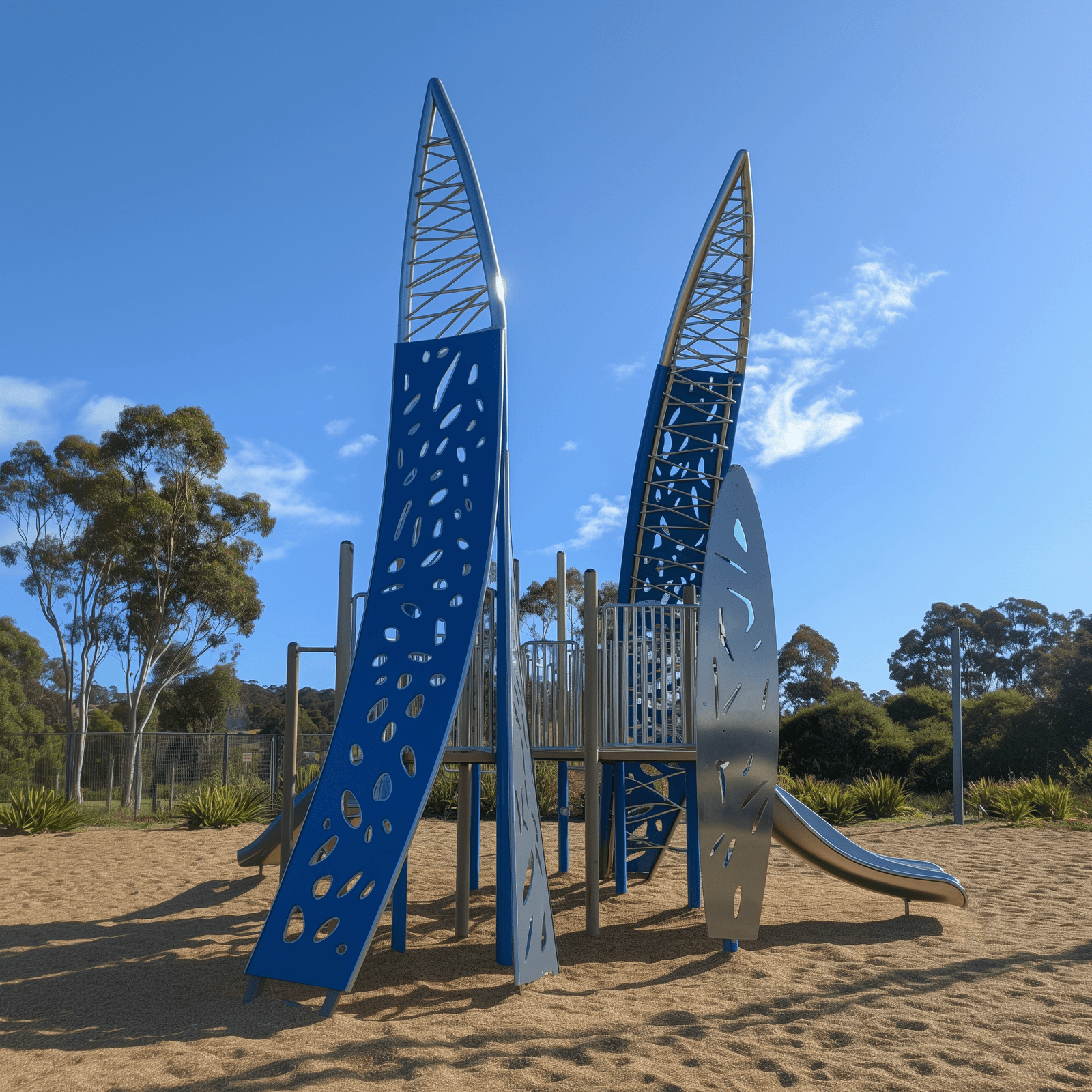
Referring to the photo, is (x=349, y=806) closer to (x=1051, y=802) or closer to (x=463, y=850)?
(x=463, y=850)

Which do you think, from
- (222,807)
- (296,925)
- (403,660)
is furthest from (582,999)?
(222,807)

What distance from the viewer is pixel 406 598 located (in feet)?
22.2

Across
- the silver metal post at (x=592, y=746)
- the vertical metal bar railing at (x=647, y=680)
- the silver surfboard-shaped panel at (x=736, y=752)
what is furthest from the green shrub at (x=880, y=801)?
the silver surfboard-shaped panel at (x=736, y=752)

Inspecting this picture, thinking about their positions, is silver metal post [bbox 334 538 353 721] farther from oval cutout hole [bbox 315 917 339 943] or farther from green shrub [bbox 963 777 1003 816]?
green shrub [bbox 963 777 1003 816]

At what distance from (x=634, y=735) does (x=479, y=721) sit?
1.59 m

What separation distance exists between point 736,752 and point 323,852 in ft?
10.1

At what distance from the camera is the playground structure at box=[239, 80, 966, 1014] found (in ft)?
19.7

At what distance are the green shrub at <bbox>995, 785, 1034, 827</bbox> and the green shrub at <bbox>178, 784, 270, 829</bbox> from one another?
1301cm

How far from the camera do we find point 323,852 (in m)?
6.07

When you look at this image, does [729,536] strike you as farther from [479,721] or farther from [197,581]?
[197,581]

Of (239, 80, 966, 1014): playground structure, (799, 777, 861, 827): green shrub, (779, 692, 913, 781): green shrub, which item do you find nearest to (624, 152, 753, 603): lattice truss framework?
(239, 80, 966, 1014): playground structure

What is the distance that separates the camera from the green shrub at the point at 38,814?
14.2m

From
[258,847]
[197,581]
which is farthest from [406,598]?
[197,581]

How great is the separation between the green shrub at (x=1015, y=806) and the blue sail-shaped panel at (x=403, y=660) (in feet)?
42.2
